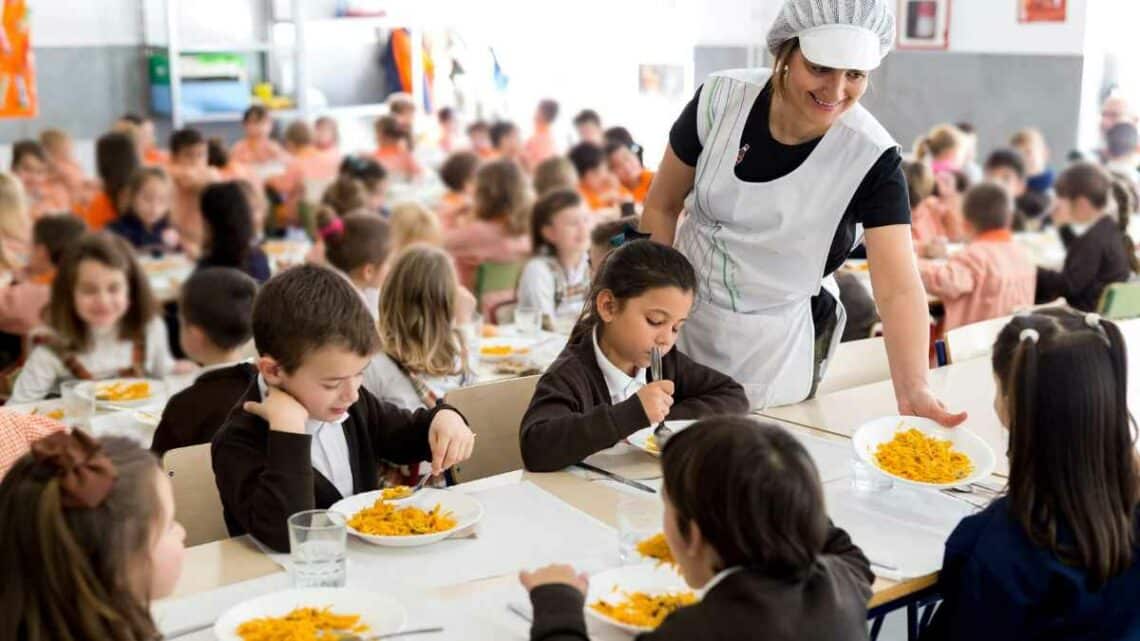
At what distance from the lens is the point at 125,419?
3322 mm

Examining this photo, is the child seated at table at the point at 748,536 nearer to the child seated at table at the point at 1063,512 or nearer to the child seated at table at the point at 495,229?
the child seated at table at the point at 1063,512

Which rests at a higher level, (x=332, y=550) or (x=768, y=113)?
(x=768, y=113)

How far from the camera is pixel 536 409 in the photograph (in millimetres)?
2625

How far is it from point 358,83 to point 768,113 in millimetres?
8462

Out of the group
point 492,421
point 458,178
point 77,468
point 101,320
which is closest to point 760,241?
point 492,421

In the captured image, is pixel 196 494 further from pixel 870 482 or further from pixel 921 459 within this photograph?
pixel 921 459

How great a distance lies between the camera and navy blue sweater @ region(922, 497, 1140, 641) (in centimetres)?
191

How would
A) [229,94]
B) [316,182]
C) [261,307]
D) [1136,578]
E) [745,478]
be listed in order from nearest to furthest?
[745,478]
[1136,578]
[261,307]
[316,182]
[229,94]

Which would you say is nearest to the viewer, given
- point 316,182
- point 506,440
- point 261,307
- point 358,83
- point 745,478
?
point 745,478

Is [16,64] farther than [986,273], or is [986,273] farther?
[16,64]

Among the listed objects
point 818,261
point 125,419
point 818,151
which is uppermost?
point 818,151

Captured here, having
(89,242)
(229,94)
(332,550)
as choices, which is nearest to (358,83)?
(229,94)

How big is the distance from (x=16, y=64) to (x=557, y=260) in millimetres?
5772

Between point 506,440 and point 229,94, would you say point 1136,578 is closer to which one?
point 506,440
